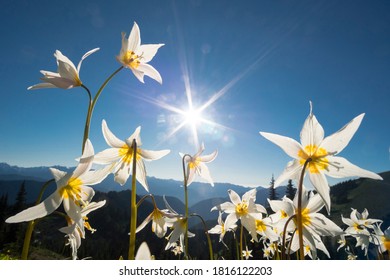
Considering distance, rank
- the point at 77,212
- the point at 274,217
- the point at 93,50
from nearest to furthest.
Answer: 1. the point at 77,212
2. the point at 93,50
3. the point at 274,217

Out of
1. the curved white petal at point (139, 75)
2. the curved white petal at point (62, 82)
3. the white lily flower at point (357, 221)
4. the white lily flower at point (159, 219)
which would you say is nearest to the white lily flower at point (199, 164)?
the curved white petal at point (139, 75)

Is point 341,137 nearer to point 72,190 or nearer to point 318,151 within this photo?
point 318,151

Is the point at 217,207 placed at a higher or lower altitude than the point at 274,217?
higher

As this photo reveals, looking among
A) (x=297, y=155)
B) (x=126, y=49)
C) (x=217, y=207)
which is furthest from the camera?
(x=217, y=207)

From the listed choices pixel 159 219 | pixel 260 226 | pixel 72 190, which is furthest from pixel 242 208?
pixel 72 190

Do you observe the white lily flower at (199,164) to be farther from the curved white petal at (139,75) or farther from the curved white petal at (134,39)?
the curved white petal at (134,39)
